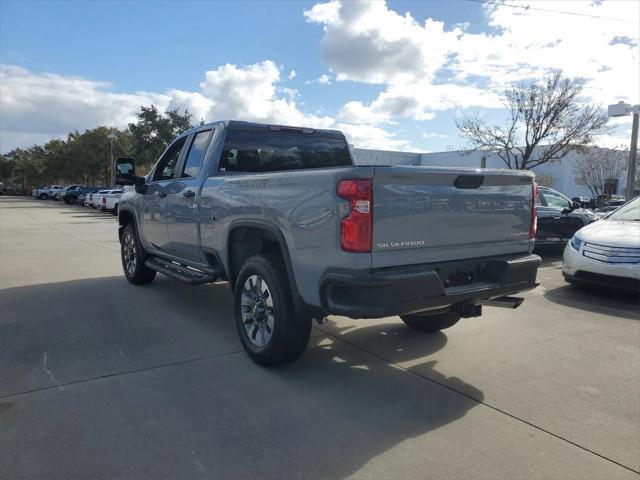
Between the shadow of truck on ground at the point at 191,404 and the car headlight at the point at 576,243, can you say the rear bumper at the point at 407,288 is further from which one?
the car headlight at the point at 576,243

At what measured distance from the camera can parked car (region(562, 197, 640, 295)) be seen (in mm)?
6750

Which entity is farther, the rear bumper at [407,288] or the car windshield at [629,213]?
the car windshield at [629,213]

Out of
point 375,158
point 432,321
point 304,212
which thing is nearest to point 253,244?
point 304,212

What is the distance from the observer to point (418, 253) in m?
3.55

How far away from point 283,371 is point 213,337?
1.16 meters

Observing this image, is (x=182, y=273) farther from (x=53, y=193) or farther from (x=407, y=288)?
(x=53, y=193)

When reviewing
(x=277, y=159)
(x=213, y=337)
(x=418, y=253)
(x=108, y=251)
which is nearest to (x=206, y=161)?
(x=277, y=159)

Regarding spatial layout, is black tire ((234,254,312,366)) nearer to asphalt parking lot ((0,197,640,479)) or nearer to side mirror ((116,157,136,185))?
asphalt parking lot ((0,197,640,479))

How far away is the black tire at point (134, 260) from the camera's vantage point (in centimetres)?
720

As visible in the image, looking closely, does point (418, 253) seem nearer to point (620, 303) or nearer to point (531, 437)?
point (531, 437)

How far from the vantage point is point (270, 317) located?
4148mm

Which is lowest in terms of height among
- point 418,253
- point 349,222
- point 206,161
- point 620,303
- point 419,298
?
point 620,303

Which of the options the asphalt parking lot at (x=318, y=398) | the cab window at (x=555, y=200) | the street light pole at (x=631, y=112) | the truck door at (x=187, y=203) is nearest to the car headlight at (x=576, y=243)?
the asphalt parking lot at (x=318, y=398)

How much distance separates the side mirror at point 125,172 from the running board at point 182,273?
1150 mm
